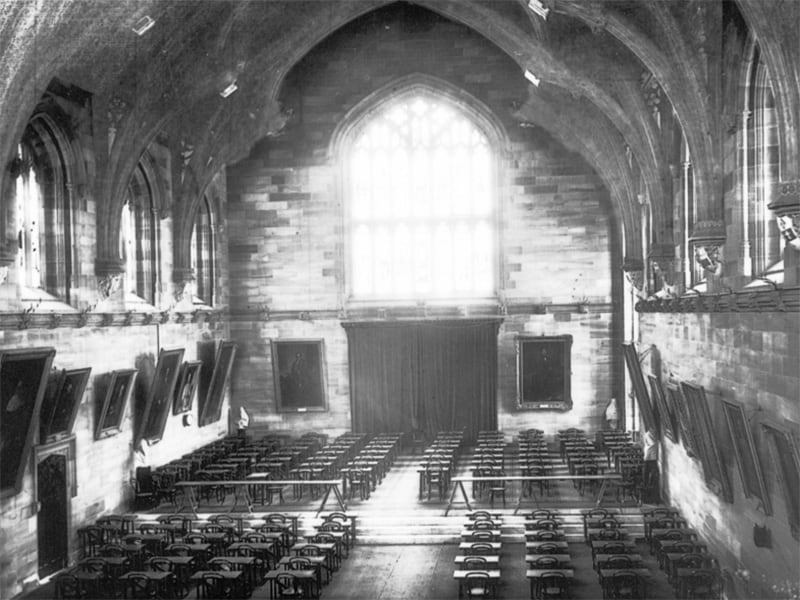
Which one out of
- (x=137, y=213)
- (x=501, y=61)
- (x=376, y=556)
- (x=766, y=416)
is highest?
(x=501, y=61)

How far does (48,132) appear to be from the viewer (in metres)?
18.3

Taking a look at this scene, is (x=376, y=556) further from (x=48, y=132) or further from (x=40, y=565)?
(x=48, y=132)

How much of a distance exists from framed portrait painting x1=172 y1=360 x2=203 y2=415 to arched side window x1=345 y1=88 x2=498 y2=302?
6.00m

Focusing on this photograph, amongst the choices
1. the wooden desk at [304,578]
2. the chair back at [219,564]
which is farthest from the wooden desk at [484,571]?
the chair back at [219,564]

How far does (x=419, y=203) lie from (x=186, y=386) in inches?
365

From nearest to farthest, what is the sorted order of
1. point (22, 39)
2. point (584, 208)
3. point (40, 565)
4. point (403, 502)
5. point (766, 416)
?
point (766, 416)
point (22, 39)
point (40, 565)
point (403, 502)
point (584, 208)

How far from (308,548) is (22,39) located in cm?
932

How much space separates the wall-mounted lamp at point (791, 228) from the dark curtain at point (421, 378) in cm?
1780

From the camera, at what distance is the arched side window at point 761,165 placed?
13.7m

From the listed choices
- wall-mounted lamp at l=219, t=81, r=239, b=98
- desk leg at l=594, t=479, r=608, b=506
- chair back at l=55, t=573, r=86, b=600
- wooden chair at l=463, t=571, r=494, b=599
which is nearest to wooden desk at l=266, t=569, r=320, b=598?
wooden chair at l=463, t=571, r=494, b=599

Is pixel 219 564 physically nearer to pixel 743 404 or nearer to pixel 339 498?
pixel 339 498

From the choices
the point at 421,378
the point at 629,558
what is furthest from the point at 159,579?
the point at 421,378

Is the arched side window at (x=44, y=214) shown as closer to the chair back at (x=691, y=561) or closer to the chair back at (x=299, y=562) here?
the chair back at (x=299, y=562)

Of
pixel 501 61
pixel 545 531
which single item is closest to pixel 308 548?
pixel 545 531
